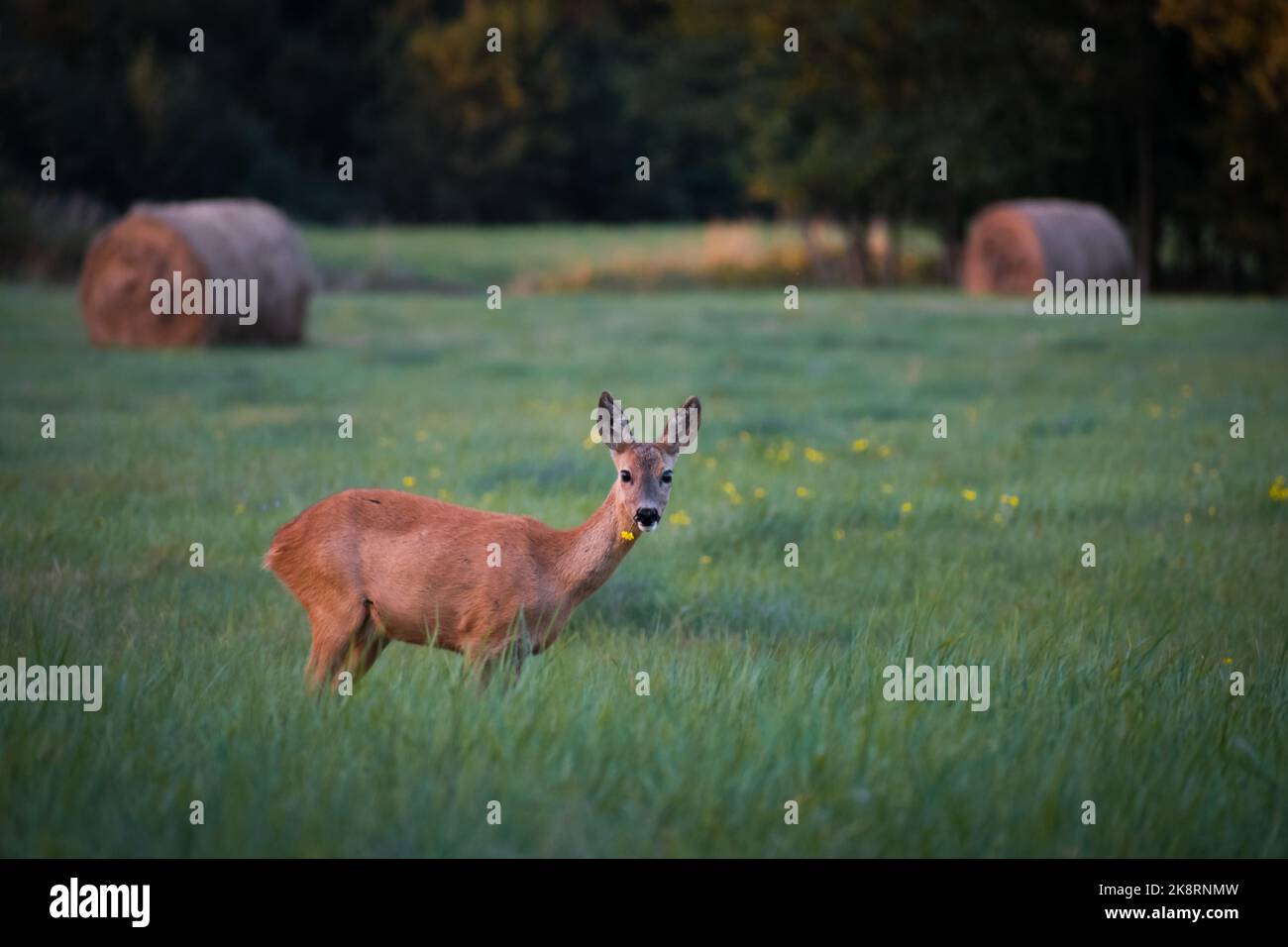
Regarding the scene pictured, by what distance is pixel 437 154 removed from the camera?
186 ft

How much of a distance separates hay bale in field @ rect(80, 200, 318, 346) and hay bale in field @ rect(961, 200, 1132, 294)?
15.2 meters

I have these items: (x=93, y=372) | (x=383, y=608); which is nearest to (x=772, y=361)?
(x=93, y=372)

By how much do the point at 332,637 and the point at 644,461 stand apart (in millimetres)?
1536

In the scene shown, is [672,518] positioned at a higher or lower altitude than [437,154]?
lower

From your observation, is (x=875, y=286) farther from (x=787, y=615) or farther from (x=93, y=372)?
(x=787, y=615)

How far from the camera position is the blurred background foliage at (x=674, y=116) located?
34562mm

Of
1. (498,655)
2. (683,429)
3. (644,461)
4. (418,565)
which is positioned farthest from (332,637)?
(683,429)

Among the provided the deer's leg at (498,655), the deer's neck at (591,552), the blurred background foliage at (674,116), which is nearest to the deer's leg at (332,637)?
the deer's leg at (498,655)

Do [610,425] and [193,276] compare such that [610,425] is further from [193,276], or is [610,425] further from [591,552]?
[193,276]

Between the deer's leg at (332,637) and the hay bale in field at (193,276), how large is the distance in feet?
48.3

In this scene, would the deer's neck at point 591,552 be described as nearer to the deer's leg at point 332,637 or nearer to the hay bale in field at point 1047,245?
the deer's leg at point 332,637

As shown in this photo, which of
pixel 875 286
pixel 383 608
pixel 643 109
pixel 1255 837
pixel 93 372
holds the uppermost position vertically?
pixel 643 109
